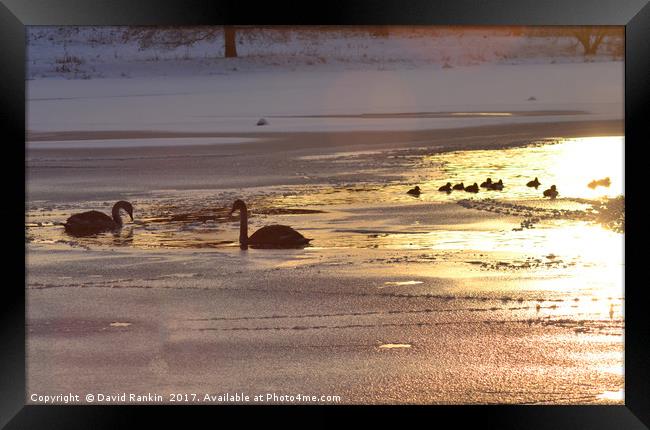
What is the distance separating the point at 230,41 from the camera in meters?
4.17

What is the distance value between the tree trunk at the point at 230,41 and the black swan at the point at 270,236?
23.2 inches

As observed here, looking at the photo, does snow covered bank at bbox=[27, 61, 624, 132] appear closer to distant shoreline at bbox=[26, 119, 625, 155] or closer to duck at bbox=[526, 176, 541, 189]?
distant shoreline at bbox=[26, 119, 625, 155]

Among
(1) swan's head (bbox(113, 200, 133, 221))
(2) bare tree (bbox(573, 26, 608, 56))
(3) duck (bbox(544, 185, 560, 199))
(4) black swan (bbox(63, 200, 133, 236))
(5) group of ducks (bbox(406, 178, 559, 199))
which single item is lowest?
(4) black swan (bbox(63, 200, 133, 236))

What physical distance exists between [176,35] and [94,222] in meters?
0.79

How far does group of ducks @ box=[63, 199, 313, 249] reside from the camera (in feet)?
13.3

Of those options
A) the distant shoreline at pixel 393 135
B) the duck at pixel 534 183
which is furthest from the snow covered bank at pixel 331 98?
the duck at pixel 534 183

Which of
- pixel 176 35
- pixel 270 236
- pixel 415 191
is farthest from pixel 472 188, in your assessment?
pixel 176 35

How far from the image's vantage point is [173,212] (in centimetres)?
411

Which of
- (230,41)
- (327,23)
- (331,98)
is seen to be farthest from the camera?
(230,41)

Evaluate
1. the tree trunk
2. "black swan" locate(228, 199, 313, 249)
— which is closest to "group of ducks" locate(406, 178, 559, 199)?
"black swan" locate(228, 199, 313, 249)

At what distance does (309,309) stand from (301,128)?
0.69 meters

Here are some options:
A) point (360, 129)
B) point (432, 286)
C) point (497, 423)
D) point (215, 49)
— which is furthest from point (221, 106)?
point (497, 423)

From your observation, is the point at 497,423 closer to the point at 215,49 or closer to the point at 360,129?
the point at 360,129

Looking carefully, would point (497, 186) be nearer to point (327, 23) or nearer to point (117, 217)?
point (327, 23)
